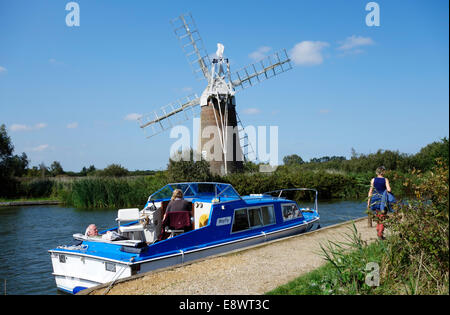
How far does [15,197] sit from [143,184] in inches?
596

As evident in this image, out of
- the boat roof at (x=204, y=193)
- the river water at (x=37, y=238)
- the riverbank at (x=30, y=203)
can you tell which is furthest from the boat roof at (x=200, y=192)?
the riverbank at (x=30, y=203)

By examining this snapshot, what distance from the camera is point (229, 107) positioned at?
97.7 ft

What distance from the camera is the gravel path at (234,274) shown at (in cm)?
660

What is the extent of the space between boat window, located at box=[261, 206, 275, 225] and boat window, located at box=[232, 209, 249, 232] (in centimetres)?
90

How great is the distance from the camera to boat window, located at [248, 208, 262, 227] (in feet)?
37.3

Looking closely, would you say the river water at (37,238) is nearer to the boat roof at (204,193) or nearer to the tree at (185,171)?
the boat roof at (204,193)

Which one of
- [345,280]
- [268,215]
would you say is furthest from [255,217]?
[345,280]

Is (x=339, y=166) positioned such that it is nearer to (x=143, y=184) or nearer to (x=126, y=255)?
(x=143, y=184)

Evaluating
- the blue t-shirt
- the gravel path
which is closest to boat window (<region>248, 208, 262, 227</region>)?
the gravel path

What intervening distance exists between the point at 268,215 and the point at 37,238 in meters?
9.73

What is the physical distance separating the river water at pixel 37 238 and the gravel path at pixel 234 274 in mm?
1667

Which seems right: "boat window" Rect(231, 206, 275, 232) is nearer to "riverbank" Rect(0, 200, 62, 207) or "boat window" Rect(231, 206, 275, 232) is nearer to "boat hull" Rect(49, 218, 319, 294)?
"boat hull" Rect(49, 218, 319, 294)

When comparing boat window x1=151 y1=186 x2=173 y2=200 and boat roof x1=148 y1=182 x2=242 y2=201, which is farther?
boat window x1=151 y1=186 x2=173 y2=200
